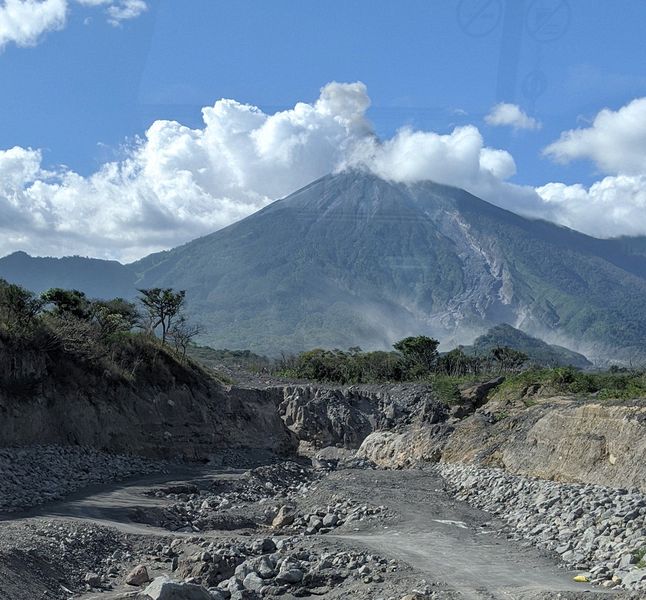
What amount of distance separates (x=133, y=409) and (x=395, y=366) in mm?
39014

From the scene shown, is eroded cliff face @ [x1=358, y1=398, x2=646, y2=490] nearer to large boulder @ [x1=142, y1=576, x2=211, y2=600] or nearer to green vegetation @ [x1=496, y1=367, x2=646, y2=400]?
green vegetation @ [x1=496, y1=367, x2=646, y2=400]

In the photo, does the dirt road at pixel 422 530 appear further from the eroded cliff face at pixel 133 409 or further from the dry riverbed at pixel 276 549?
the eroded cliff face at pixel 133 409

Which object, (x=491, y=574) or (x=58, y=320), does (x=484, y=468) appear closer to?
(x=491, y=574)

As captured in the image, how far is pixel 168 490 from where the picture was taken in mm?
26125

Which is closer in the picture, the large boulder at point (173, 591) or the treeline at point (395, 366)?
the large boulder at point (173, 591)

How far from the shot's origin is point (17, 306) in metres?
30.8

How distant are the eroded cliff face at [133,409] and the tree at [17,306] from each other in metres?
1.18

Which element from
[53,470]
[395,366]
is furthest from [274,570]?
[395,366]

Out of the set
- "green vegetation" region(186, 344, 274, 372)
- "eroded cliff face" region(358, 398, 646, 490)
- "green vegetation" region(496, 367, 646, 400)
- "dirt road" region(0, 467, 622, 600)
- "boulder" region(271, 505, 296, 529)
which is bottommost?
"boulder" region(271, 505, 296, 529)

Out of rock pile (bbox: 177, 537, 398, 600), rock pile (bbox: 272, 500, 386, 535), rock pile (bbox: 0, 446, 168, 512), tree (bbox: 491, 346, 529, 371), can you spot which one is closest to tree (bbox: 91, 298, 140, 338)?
rock pile (bbox: 0, 446, 168, 512)

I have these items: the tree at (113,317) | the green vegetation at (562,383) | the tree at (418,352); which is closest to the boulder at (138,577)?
the tree at (113,317)

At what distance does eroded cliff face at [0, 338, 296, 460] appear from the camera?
28281mm

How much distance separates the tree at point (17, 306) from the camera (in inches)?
1165

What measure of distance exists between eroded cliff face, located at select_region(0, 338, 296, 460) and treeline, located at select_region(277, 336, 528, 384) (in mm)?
22095
